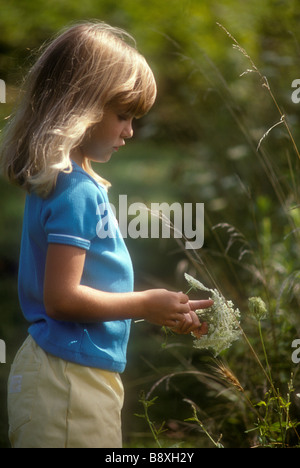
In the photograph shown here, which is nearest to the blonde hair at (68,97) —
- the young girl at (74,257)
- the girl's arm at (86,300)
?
the young girl at (74,257)

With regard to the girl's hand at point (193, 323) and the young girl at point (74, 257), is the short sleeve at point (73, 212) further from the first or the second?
the girl's hand at point (193, 323)

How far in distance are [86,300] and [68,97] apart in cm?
54

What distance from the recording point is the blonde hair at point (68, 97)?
1.69 m

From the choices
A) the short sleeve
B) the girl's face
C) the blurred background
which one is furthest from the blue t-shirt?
the blurred background

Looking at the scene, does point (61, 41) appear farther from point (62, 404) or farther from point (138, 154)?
point (138, 154)

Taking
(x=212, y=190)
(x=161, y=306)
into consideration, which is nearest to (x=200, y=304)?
(x=161, y=306)

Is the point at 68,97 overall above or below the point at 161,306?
above

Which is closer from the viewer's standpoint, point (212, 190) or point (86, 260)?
point (86, 260)

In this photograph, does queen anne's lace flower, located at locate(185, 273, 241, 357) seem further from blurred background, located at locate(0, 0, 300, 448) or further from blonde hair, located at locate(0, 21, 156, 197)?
blonde hair, located at locate(0, 21, 156, 197)

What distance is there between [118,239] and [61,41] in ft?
1.84

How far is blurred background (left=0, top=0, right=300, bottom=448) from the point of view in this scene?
100 inches

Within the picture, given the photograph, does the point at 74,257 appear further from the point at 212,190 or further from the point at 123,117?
the point at 212,190

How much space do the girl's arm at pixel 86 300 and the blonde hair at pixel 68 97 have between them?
0.63ft

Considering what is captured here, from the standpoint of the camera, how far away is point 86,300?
5.26ft
